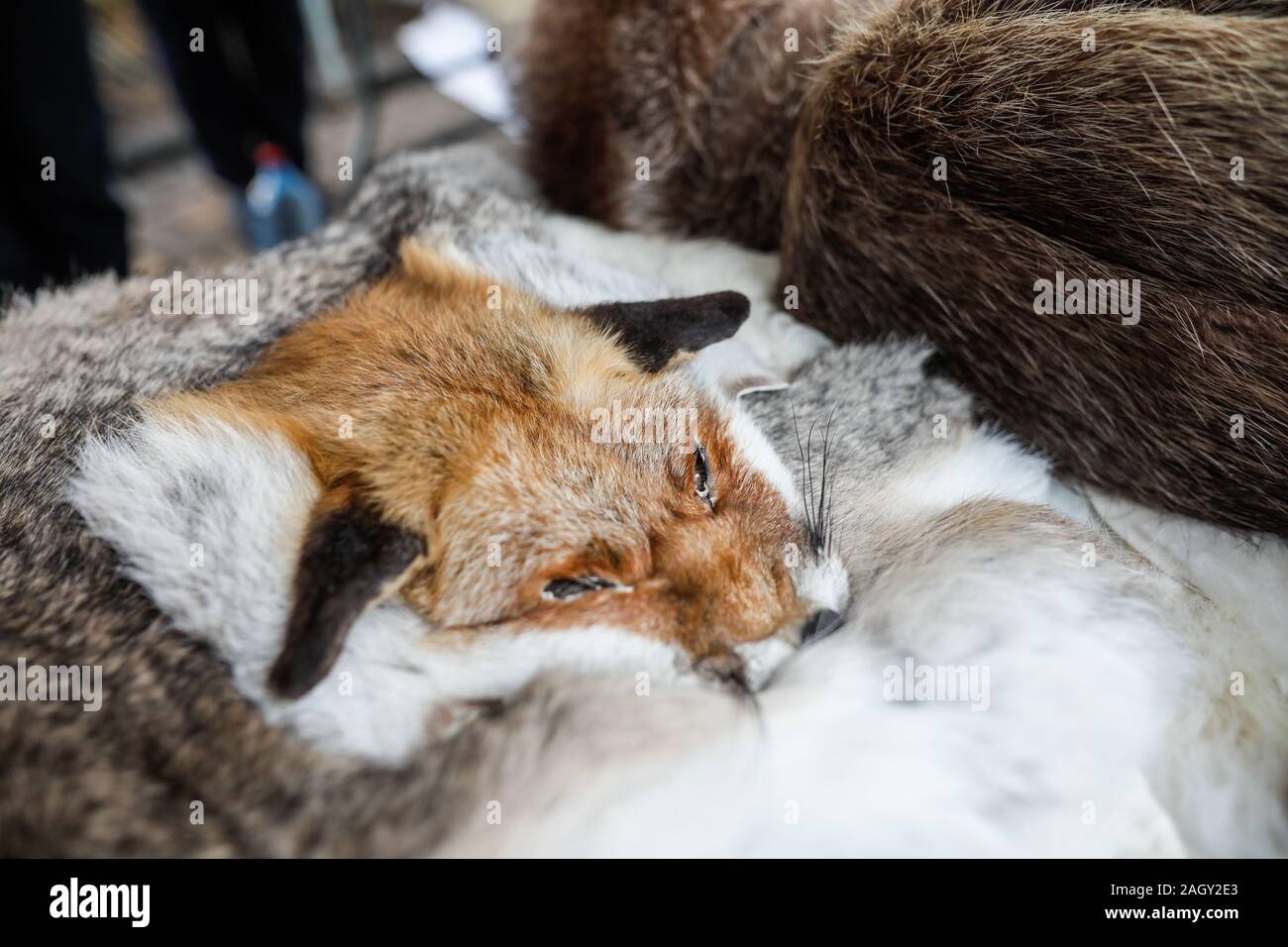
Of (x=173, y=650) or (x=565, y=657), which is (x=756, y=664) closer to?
(x=565, y=657)

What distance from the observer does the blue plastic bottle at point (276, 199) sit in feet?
9.20

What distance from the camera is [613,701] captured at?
2.82ft

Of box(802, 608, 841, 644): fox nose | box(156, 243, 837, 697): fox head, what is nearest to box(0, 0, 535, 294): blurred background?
box(156, 243, 837, 697): fox head

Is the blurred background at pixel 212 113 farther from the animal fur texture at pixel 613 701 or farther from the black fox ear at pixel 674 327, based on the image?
the black fox ear at pixel 674 327

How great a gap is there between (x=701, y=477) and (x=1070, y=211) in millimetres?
616

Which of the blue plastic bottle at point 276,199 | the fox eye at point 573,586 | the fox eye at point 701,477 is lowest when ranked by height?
the blue plastic bottle at point 276,199

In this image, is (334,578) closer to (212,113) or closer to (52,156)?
(52,156)

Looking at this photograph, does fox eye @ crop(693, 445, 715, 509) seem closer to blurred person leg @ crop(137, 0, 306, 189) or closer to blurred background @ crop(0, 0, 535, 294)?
blurred background @ crop(0, 0, 535, 294)

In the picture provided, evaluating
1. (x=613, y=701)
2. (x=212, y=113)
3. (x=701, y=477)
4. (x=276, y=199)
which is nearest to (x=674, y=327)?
(x=701, y=477)

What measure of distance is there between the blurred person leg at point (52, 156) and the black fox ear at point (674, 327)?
140cm

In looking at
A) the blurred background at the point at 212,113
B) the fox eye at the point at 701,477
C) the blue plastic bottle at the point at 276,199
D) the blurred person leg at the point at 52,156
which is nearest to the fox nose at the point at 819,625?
the fox eye at the point at 701,477

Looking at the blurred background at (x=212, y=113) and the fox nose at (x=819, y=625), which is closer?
the fox nose at (x=819, y=625)

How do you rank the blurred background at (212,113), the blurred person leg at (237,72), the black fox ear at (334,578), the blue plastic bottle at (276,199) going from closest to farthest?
the black fox ear at (334,578) → the blurred background at (212,113) → the blurred person leg at (237,72) → the blue plastic bottle at (276,199)

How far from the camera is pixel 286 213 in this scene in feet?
9.33
